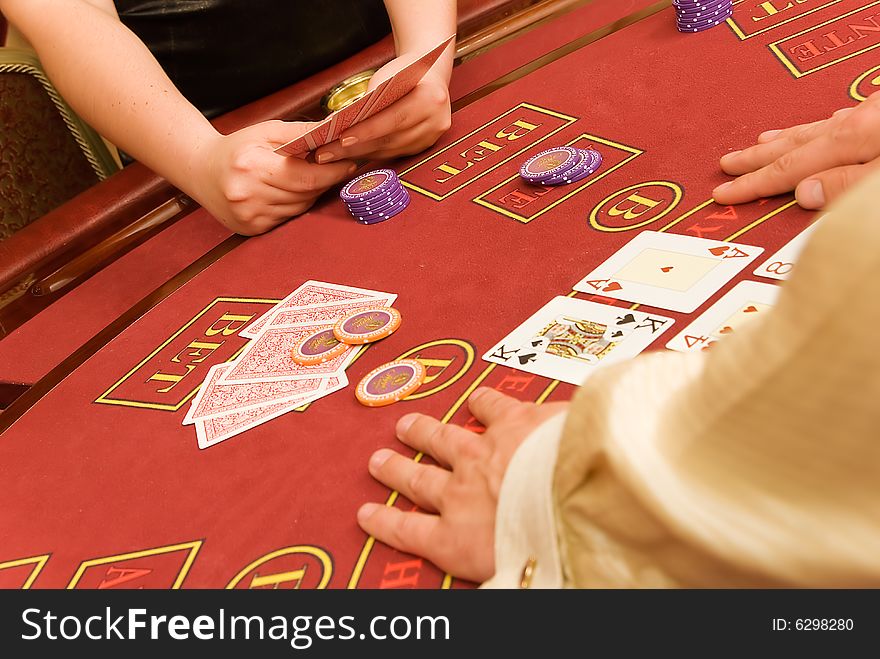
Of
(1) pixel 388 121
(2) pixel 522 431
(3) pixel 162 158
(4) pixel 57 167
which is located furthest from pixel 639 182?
(4) pixel 57 167

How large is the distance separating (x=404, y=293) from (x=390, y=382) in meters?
0.27

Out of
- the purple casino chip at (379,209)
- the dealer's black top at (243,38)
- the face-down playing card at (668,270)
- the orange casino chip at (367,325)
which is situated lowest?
the face-down playing card at (668,270)

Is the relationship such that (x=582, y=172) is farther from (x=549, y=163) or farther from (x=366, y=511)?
(x=366, y=511)

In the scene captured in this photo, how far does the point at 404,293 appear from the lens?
157 centimetres

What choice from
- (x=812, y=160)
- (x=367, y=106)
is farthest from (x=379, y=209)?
(x=812, y=160)

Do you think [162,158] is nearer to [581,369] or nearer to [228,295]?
[228,295]

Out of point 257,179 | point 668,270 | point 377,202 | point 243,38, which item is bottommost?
point 668,270

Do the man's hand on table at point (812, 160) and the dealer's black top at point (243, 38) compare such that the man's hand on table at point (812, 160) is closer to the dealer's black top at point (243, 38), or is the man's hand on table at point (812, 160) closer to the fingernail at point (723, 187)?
the fingernail at point (723, 187)

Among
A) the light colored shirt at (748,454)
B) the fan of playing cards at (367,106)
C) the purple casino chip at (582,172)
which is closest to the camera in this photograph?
the light colored shirt at (748,454)

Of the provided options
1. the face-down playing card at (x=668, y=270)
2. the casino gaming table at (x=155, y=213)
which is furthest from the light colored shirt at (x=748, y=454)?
the casino gaming table at (x=155, y=213)

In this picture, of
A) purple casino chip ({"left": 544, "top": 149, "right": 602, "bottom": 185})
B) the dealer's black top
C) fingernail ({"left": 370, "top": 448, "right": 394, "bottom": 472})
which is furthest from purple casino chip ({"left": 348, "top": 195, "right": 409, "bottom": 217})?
the dealer's black top

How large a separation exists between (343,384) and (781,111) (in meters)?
0.99

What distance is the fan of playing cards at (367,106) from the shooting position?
1831mm

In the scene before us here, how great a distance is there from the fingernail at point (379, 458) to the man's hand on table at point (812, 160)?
2.41ft
